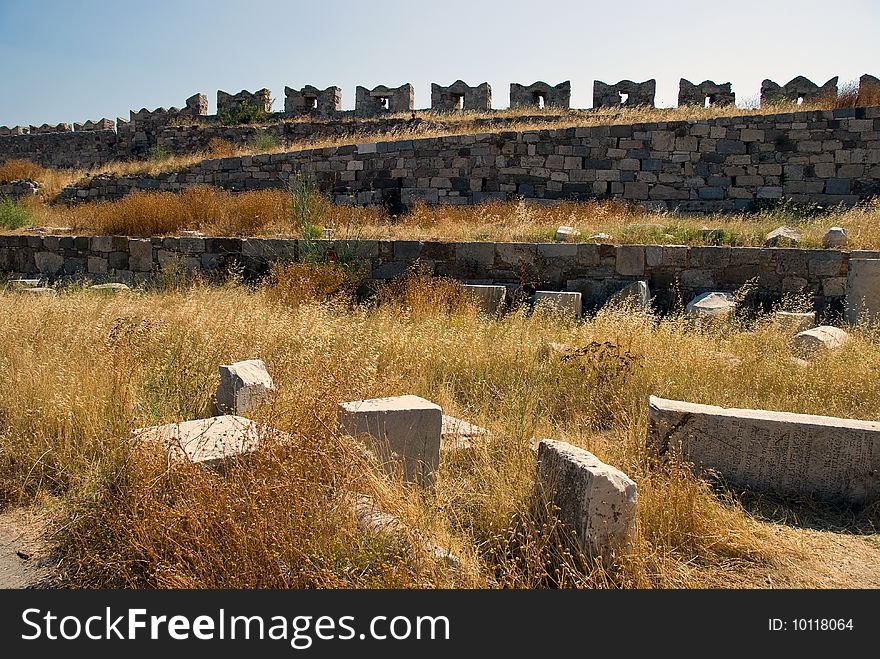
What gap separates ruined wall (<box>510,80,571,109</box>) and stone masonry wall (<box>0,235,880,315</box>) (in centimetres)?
1207

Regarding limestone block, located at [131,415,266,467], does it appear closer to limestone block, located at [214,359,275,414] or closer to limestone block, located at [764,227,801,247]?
limestone block, located at [214,359,275,414]

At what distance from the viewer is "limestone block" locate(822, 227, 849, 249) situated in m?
8.06

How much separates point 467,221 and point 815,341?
617 cm

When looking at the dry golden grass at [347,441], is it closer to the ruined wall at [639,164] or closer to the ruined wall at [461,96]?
the ruined wall at [639,164]

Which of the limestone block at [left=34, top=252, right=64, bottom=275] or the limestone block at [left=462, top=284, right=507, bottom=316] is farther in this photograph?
the limestone block at [left=34, top=252, right=64, bottom=275]

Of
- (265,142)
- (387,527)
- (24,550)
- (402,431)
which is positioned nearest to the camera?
(387,527)

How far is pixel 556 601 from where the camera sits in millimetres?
2549

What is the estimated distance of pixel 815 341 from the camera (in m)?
5.97

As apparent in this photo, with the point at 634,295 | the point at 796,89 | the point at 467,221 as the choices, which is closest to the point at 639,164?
the point at 467,221

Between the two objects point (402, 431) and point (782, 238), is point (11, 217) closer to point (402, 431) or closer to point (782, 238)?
point (402, 431)

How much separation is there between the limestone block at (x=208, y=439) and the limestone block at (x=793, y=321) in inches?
214

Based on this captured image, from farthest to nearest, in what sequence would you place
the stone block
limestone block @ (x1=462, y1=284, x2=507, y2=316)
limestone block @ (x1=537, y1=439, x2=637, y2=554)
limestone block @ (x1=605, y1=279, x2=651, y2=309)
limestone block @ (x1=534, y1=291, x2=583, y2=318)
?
the stone block < limestone block @ (x1=462, y1=284, x2=507, y2=316) < limestone block @ (x1=605, y1=279, x2=651, y2=309) < limestone block @ (x1=534, y1=291, x2=583, y2=318) < limestone block @ (x1=537, y1=439, x2=637, y2=554)

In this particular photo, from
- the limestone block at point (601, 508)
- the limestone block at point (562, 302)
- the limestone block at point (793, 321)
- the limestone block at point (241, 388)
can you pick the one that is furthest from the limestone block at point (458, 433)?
the limestone block at point (793, 321)

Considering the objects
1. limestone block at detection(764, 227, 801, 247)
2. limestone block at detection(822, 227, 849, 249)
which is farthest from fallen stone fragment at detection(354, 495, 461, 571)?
limestone block at detection(822, 227, 849, 249)
